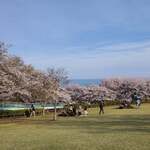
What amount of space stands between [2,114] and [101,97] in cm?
4549

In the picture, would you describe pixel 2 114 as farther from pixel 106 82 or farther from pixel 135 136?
pixel 106 82

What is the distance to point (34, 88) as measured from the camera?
46.4 metres

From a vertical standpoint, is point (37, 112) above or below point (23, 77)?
below

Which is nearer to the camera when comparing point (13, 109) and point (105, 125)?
point (105, 125)

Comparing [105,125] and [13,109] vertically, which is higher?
[13,109]

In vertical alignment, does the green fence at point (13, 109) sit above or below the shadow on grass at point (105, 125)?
above

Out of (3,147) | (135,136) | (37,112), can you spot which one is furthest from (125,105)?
(3,147)

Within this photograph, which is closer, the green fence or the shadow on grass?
the shadow on grass

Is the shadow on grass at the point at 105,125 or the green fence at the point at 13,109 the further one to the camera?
the green fence at the point at 13,109

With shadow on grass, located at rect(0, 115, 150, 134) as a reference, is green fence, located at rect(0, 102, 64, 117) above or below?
above

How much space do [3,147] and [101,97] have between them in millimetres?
77013

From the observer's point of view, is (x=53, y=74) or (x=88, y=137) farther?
(x=53, y=74)

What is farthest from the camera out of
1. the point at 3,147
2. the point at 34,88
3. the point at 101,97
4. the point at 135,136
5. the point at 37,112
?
the point at 101,97

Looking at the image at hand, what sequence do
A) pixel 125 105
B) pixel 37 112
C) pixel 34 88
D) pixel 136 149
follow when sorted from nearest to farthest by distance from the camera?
pixel 136 149, pixel 34 88, pixel 37 112, pixel 125 105
